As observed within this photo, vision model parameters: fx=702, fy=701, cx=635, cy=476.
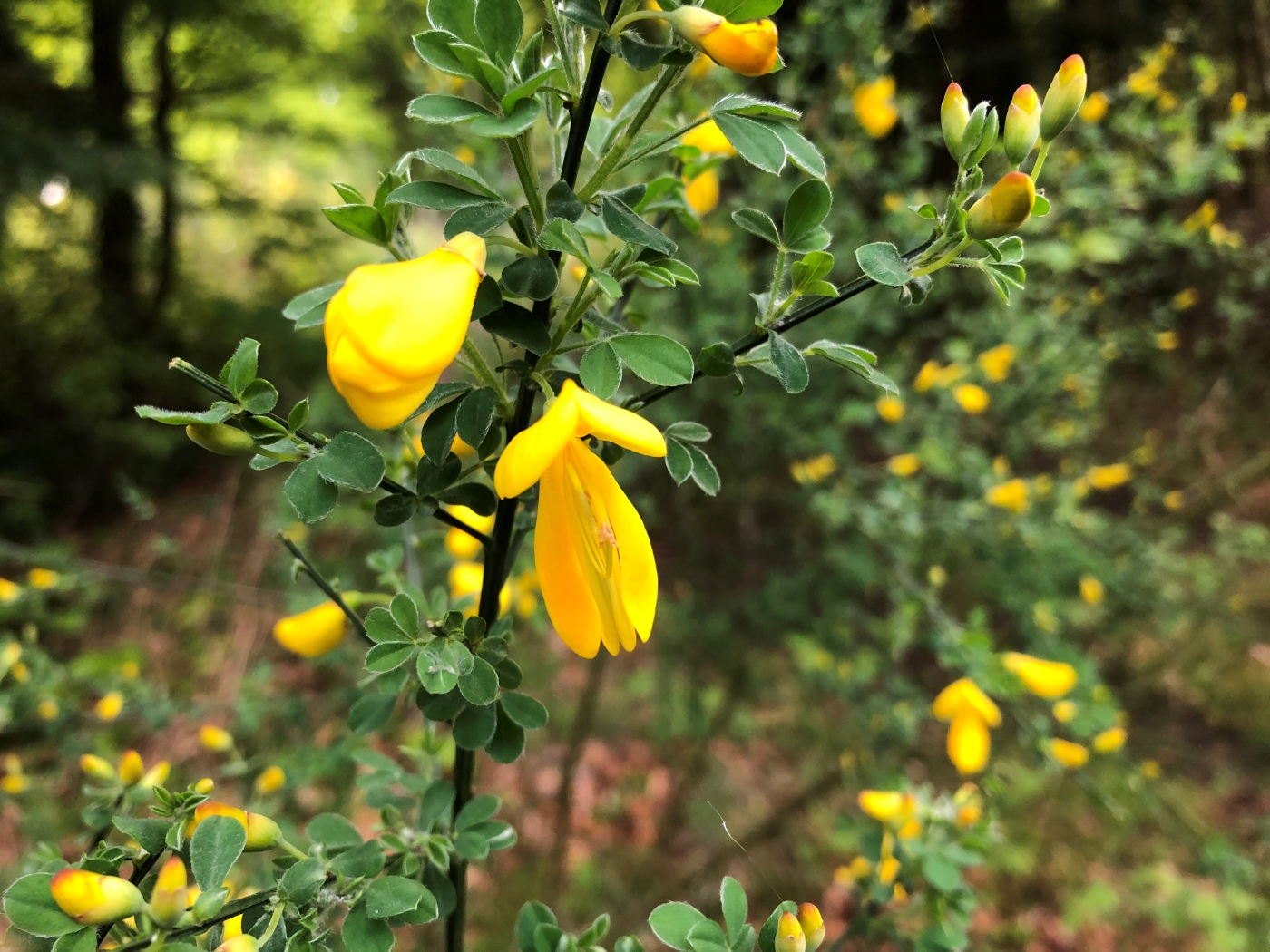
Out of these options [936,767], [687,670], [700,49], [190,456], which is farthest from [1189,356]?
[190,456]

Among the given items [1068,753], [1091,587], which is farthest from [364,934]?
[1091,587]

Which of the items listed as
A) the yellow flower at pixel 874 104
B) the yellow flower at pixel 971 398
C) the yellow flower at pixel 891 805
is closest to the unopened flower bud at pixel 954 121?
the yellow flower at pixel 891 805

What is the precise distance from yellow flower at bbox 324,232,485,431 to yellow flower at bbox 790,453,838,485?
187cm

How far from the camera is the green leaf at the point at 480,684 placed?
1.61 ft

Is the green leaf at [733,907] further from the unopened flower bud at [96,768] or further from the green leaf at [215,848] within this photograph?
the unopened flower bud at [96,768]

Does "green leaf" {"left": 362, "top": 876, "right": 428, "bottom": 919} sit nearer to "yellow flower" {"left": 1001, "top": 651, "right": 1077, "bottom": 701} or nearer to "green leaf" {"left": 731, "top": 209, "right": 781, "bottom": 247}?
"green leaf" {"left": 731, "top": 209, "right": 781, "bottom": 247}

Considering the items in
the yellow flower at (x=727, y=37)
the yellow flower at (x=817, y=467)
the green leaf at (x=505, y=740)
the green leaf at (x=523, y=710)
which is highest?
the yellow flower at (x=727, y=37)

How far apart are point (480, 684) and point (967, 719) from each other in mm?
1204

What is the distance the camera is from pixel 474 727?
55cm

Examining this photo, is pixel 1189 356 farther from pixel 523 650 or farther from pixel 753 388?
pixel 523 650

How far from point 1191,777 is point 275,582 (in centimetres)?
422

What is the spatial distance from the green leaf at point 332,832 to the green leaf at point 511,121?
56cm

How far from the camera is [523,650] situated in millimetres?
3086

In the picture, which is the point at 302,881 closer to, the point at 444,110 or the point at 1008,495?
the point at 444,110
